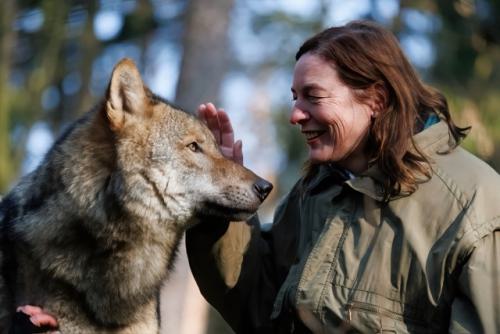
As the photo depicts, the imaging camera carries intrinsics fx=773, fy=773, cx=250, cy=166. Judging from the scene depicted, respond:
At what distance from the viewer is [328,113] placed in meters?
3.48

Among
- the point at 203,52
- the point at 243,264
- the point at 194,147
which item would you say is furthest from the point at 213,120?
the point at 203,52

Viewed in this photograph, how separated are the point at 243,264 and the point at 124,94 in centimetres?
102

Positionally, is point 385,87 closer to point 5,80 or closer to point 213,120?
point 213,120

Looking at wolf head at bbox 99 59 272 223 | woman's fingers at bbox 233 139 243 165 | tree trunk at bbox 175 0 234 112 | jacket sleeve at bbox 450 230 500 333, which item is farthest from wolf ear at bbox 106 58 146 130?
tree trunk at bbox 175 0 234 112

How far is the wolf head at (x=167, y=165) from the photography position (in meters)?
3.46

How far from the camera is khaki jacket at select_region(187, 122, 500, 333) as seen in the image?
2.99 m

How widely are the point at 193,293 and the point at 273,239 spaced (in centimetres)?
696

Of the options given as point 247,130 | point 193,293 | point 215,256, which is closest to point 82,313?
point 215,256

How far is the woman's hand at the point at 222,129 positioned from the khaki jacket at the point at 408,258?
23.0 inches

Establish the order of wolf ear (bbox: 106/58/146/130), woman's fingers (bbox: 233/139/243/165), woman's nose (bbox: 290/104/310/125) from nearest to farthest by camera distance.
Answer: wolf ear (bbox: 106/58/146/130)
woman's nose (bbox: 290/104/310/125)
woman's fingers (bbox: 233/139/243/165)

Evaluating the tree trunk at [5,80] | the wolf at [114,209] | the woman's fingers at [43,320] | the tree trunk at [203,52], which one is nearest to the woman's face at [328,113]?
the wolf at [114,209]

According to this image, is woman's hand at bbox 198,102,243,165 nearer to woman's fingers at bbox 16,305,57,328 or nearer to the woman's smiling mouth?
the woman's smiling mouth

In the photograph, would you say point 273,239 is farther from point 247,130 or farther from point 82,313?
point 247,130

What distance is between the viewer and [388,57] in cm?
346
